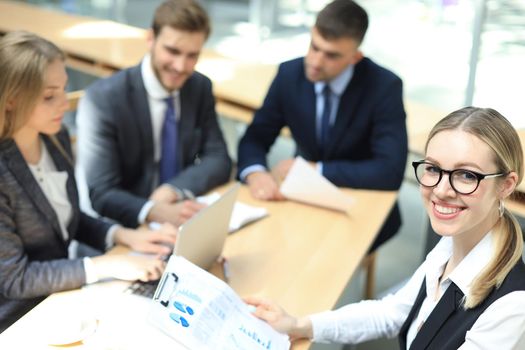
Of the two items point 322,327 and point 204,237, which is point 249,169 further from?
point 322,327

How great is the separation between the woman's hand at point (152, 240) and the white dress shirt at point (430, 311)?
49cm

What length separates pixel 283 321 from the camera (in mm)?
1484

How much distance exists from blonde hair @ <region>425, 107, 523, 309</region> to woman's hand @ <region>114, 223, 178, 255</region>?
0.85 meters

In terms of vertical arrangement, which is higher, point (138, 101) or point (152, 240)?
point (138, 101)

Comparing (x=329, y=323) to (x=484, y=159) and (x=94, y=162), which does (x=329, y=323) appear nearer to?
(x=484, y=159)

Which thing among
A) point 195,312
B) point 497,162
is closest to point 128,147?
point 195,312

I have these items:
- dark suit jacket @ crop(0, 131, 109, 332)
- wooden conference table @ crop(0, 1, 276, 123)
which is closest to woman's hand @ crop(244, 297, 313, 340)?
dark suit jacket @ crop(0, 131, 109, 332)

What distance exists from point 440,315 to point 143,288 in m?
0.75

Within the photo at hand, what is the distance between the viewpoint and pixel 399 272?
10.4 feet

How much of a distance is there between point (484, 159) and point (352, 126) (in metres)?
1.13

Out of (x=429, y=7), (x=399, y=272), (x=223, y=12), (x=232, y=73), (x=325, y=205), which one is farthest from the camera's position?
(x=223, y=12)

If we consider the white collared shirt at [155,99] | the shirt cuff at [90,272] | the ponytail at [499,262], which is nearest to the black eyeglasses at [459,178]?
the ponytail at [499,262]

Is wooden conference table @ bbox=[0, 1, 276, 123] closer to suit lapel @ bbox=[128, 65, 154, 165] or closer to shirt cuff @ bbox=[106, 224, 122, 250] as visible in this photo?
suit lapel @ bbox=[128, 65, 154, 165]

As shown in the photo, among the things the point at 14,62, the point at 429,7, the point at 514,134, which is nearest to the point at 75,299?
the point at 14,62
